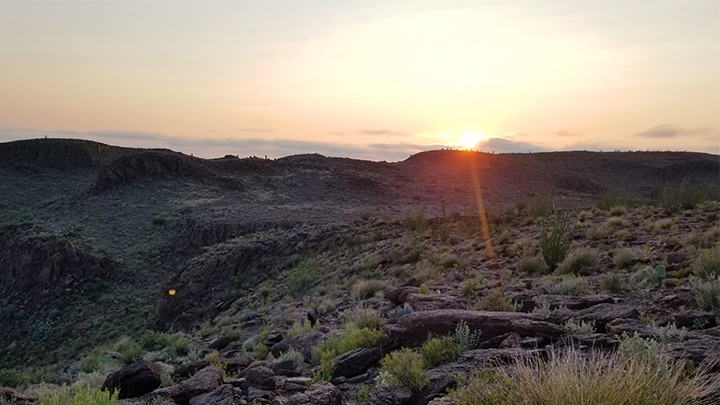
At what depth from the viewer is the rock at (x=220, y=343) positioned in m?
9.71

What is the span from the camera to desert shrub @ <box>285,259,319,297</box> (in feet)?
45.1

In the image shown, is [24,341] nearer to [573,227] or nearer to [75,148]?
[573,227]

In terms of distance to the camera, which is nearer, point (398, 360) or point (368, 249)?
point (398, 360)

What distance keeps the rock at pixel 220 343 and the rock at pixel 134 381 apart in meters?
3.46

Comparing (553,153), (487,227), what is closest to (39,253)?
(487,227)

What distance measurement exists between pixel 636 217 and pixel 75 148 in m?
43.7

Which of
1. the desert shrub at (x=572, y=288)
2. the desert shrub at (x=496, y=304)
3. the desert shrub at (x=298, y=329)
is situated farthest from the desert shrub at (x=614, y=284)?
the desert shrub at (x=298, y=329)

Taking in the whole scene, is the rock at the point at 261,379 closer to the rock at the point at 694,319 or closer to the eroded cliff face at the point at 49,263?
the rock at the point at 694,319

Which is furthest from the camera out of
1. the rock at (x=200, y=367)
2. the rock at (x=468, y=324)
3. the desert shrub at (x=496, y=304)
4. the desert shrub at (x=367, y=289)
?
the desert shrub at (x=367, y=289)

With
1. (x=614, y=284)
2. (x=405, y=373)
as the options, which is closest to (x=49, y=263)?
(x=405, y=373)

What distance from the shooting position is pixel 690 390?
335 cm

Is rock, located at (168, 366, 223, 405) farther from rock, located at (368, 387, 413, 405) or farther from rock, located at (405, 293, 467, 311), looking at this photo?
rock, located at (405, 293, 467, 311)

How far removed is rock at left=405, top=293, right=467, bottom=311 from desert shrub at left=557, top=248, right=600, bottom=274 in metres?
2.85

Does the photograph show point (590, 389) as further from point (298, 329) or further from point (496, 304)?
point (298, 329)
